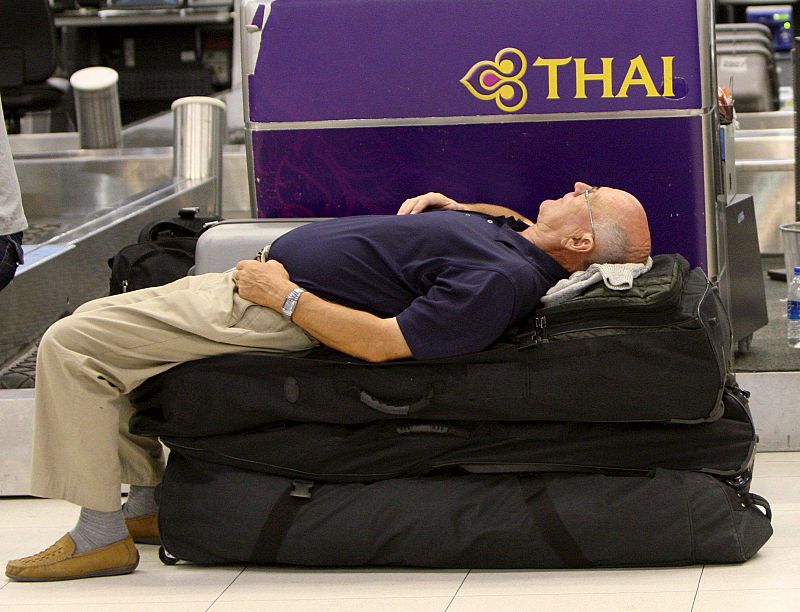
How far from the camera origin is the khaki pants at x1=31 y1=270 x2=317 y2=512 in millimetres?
2543

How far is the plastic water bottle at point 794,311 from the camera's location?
3531 millimetres

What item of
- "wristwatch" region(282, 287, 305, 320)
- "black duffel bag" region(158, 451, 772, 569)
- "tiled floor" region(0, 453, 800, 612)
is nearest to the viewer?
"tiled floor" region(0, 453, 800, 612)

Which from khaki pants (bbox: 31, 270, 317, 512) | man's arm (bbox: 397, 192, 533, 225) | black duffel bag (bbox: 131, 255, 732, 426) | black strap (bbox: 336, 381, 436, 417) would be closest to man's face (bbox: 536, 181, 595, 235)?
black duffel bag (bbox: 131, 255, 732, 426)

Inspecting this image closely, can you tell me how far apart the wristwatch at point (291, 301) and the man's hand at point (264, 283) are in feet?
0.04

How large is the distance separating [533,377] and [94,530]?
89 cm

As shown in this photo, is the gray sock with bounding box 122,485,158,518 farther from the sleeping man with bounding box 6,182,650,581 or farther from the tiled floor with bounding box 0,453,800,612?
the tiled floor with bounding box 0,453,800,612

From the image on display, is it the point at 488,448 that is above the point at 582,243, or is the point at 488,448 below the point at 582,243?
below

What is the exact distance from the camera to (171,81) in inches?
384

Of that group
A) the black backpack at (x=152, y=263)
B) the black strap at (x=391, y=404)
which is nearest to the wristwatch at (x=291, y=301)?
the black strap at (x=391, y=404)

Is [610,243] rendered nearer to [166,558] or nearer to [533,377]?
[533,377]

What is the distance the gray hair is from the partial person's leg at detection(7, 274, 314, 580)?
610 mm

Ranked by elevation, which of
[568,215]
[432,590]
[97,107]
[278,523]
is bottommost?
[432,590]

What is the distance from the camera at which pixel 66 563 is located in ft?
8.43

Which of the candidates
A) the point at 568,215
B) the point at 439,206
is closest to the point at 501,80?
the point at 439,206
